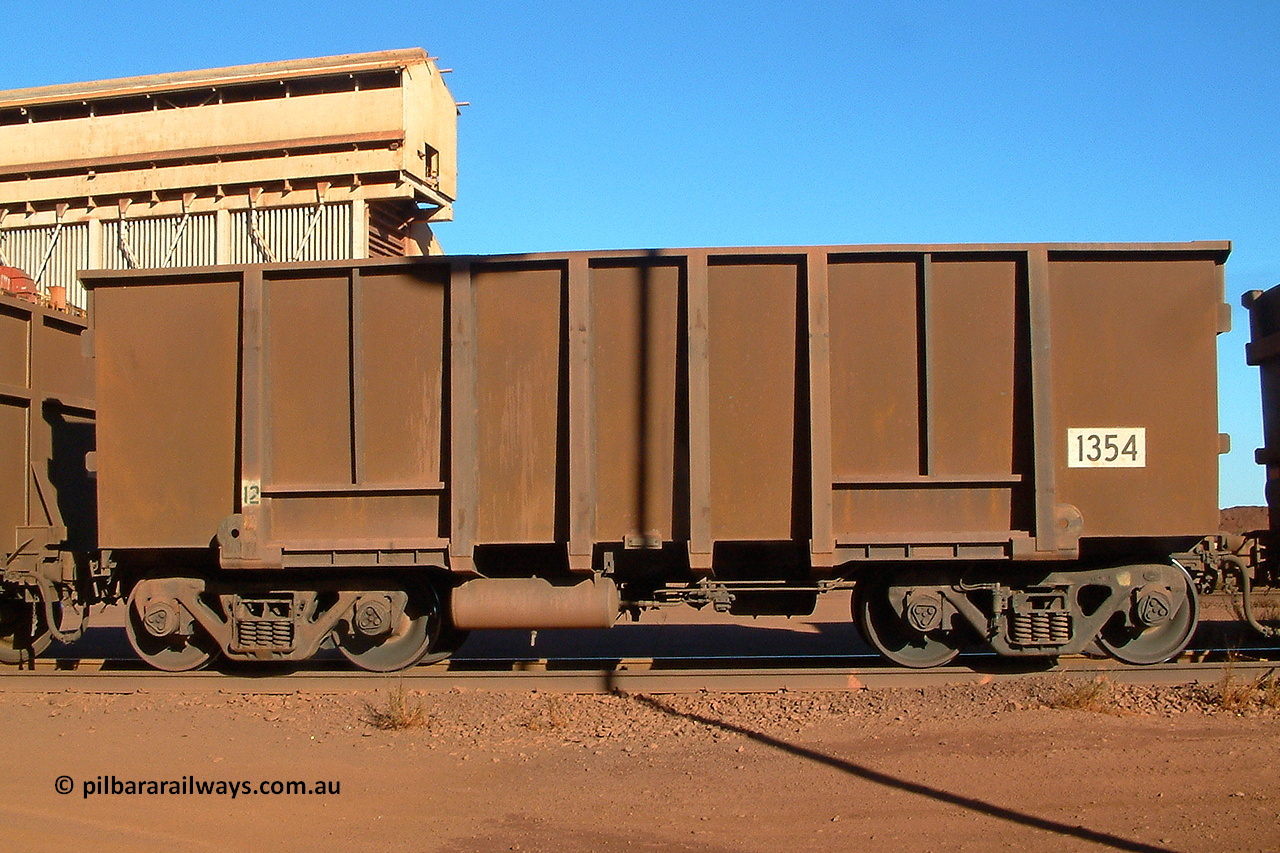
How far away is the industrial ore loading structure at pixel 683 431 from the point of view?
7.65 metres

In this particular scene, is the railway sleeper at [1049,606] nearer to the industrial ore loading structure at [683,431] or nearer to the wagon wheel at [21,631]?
the industrial ore loading structure at [683,431]

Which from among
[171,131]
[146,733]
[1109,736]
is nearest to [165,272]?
[146,733]

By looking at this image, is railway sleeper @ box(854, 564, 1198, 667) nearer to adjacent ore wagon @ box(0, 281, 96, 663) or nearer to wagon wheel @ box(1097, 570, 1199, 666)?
wagon wheel @ box(1097, 570, 1199, 666)

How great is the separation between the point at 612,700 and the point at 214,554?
3428 millimetres

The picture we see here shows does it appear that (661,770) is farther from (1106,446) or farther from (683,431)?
(1106,446)

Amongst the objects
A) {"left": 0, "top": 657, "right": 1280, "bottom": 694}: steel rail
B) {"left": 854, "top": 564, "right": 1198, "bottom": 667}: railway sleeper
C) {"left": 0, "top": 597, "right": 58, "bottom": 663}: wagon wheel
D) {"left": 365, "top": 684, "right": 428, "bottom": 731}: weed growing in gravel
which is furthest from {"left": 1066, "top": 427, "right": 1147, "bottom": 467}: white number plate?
{"left": 0, "top": 597, "right": 58, "bottom": 663}: wagon wheel

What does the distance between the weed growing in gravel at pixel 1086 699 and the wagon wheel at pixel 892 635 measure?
110 cm

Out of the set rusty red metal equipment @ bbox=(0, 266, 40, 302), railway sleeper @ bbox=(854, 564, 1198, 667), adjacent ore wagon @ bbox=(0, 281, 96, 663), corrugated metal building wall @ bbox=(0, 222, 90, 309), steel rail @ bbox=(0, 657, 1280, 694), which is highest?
corrugated metal building wall @ bbox=(0, 222, 90, 309)

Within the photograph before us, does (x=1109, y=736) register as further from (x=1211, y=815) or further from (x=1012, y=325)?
(x=1012, y=325)

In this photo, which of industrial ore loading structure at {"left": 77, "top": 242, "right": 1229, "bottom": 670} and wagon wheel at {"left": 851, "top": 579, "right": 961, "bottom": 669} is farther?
wagon wheel at {"left": 851, "top": 579, "right": 961, "bottom": 669}

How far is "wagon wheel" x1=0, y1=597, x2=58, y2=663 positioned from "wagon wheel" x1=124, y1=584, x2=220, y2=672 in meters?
1.35

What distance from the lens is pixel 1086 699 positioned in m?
6.96

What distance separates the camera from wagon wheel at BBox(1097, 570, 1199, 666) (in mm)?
7898

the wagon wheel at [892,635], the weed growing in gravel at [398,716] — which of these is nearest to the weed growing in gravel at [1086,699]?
the wagon wheel at [892,635]
